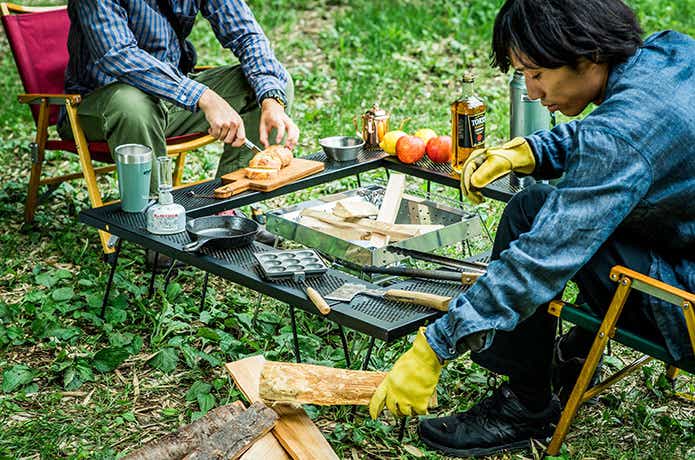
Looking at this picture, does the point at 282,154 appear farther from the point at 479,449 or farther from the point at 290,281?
the point at 479,449

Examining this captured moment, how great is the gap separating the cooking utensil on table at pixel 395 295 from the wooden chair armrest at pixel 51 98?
Answer: 2036 millimetres

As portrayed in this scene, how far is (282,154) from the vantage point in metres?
4.25

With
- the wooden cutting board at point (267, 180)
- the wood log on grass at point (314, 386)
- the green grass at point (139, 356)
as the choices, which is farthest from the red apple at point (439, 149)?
the wood log on grass at point (314, 386)

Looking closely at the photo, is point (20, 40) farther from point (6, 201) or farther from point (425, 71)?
point (425, 71)

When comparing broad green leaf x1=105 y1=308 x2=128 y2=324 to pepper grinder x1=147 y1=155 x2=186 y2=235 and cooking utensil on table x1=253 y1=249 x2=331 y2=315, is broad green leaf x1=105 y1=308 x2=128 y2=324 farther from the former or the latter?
cooking utensil on table x1=253 y1=249 x2=331 y2=315

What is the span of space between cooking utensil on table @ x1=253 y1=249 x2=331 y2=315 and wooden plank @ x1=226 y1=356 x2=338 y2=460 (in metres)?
0.35

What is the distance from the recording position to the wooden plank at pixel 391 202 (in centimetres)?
383

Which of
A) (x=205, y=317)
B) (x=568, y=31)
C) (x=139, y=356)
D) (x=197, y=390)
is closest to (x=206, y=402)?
(x=197, y=390)

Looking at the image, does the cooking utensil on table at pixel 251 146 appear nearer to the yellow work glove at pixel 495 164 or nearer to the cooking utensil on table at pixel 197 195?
the cooking utensil on table at pixel 197 195

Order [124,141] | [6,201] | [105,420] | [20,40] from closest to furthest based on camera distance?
1. [105,420]
2. [124,141]
3. [20,40]
4. [6,201]

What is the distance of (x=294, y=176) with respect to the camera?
4113 mm

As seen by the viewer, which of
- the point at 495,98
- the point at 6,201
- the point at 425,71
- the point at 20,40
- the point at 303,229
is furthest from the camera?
the point at 425,71

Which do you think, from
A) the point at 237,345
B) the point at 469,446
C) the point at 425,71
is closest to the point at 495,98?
the point at 425,71

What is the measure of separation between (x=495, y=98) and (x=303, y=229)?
3.85 metres
